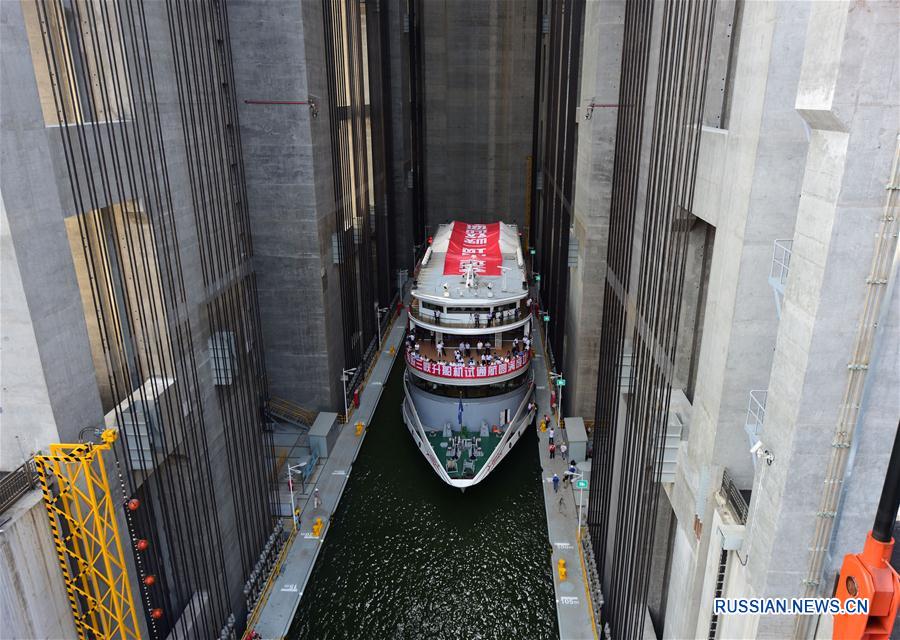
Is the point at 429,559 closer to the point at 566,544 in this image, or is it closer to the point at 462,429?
the point at 566,544

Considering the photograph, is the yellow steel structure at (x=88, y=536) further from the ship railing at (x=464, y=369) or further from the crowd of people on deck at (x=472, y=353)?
the crowd of people on deck at (x=472, y=353)

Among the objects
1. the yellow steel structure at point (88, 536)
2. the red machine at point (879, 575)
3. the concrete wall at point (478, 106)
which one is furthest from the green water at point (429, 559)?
the concrete wall at point (478, 106)

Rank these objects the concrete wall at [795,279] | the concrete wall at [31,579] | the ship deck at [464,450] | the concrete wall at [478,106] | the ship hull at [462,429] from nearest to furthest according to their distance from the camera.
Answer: the concrete wall at [795,279], the concrete wall at [31,579], the ship deck at [464,450], the ship hull at [462,429], the concrete wall at [478,106]

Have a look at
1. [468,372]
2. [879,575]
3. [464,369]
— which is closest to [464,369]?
[464,369]

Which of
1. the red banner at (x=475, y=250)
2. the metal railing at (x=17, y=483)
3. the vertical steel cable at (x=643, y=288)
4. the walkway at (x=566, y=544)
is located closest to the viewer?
the metal railing at (x=17, y=483)

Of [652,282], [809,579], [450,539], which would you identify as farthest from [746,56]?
[450,539]

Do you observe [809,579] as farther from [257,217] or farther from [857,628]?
[257,217]

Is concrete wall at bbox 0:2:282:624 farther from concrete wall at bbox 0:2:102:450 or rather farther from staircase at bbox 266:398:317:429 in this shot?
staircase at bbox 266:398:317:429
